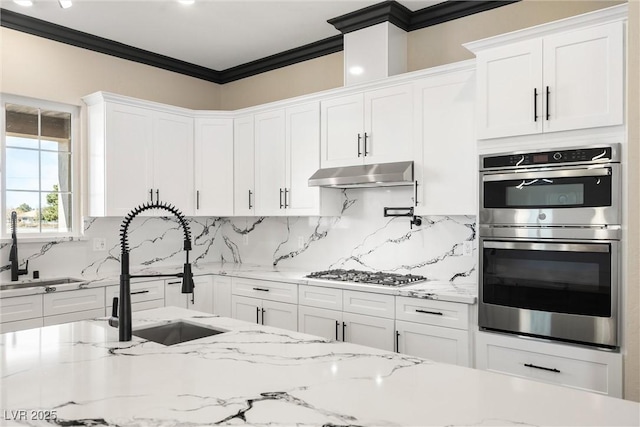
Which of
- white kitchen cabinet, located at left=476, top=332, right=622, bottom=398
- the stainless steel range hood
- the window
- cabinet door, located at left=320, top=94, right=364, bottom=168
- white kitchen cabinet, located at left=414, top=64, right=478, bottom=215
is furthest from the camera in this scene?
the window

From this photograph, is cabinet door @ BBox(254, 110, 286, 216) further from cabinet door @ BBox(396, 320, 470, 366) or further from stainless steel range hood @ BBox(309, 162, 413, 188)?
cabinet door @ BBox(396, 320, 470, 366)

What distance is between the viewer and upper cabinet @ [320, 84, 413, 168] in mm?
3426

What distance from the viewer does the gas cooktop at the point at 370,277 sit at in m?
3.34

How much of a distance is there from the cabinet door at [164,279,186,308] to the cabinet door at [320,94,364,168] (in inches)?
63.8

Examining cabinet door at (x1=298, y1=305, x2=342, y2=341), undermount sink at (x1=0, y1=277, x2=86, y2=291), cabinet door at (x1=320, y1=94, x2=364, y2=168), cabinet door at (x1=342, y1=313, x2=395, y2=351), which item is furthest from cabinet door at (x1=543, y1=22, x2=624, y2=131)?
undermount sink at (x1=0, y1=277, x2=86, y2=291)

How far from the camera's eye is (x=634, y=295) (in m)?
2.23

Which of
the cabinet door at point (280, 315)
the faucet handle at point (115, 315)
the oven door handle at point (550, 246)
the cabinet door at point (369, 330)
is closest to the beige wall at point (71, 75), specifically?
the cabinet door at point (280, 315)

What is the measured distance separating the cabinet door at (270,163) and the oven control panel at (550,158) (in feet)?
6.32

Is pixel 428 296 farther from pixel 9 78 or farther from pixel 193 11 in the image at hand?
pixel 9 78

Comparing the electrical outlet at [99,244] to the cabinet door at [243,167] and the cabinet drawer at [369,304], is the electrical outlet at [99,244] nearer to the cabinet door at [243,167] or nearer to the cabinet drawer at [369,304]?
the cabinet door at [243,167]

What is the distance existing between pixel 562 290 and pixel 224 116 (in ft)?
10.8

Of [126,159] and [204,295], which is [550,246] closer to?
[204,295]

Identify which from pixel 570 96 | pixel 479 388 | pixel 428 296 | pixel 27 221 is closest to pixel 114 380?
pixel 479 388

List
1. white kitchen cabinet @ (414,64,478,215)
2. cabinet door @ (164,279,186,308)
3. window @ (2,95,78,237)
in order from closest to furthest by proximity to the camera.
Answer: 1. white kitchen cabinet @ (414,64,478,215)
2. window @ (2,95,78,237)
3. cabinet door @ (164,279,186,308)
